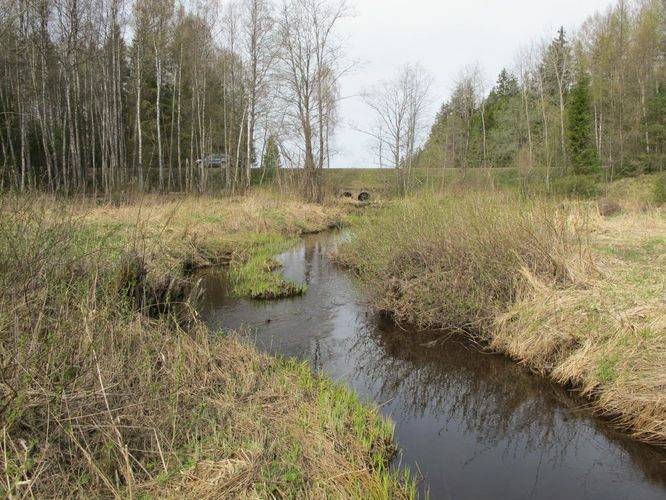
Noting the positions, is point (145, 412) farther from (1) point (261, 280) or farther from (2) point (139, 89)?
(2) point (139, 89)

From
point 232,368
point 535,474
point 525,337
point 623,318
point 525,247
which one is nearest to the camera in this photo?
point 535,474

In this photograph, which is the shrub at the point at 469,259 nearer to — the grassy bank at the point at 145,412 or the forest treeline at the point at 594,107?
the grassy bank at the point at 145,412

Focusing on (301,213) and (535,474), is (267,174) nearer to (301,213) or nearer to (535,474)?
(301,213)

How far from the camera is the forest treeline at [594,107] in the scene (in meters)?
28.0

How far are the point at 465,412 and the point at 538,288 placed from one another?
239cm

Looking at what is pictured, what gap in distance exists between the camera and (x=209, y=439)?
141 inches

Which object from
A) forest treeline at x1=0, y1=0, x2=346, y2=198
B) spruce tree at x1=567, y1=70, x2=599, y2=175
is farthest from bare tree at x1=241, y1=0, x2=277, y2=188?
spruce tree at x1=567, y1=70, x2=599, y2=175

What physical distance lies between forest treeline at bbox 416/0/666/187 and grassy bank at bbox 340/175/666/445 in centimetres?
1694

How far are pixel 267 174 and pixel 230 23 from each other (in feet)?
34.5

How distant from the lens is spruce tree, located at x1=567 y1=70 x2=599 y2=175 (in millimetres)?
27656

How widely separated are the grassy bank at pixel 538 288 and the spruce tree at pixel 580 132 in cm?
2008

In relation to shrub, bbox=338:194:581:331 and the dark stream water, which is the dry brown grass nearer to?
the dark stream water

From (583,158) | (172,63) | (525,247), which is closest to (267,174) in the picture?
(172,63)

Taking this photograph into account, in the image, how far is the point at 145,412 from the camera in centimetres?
364
